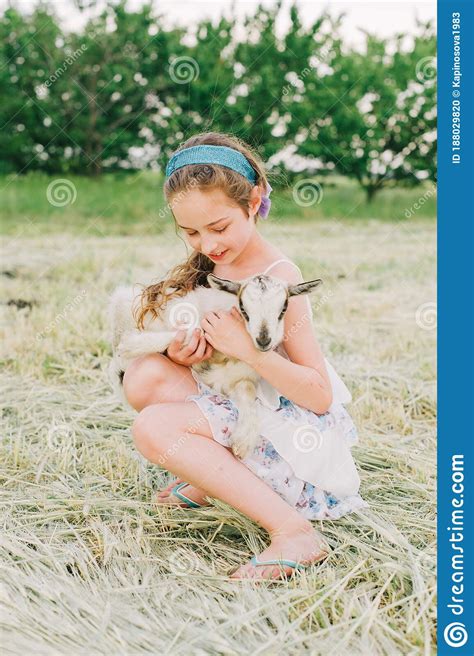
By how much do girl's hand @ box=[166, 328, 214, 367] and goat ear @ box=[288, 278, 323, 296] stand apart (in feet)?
0.93

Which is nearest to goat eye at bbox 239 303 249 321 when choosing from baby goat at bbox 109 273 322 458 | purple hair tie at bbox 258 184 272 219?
baby goat at bbox 109 273 322 458

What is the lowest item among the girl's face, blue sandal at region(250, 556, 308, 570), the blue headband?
blue sandal at region(250, 556, 308, 570)

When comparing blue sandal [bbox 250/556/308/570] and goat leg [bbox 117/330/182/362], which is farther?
goat leg [bbox 117/330/182/362]

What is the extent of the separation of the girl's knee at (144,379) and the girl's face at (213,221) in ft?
1.05

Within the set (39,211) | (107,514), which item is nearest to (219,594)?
(107,514)

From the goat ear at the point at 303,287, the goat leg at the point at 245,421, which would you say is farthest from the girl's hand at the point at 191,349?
the goat ear at the point at 303,287

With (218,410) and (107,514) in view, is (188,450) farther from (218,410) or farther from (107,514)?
(107,514)

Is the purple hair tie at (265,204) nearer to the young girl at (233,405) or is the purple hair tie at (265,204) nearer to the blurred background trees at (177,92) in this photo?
the young girl at (233,405)

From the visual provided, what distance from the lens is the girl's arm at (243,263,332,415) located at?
1886mm

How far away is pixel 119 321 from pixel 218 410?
501mm

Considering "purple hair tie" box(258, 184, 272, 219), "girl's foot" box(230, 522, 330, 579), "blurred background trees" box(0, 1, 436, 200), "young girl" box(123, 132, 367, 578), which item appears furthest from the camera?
"blurred background trees" box(0, 1, 436, 200)

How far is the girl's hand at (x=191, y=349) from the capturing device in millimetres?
1980

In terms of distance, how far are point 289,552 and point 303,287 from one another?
2.05 feet
